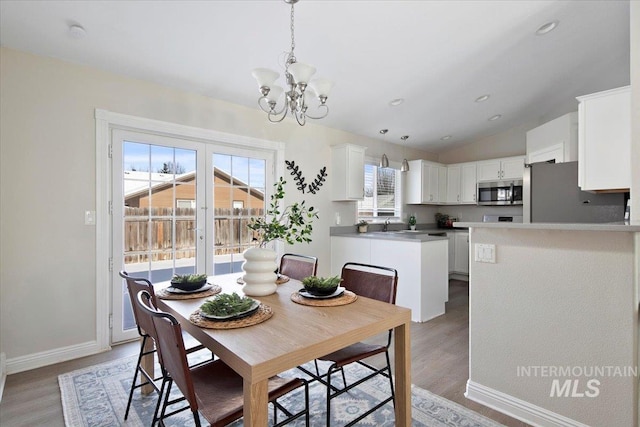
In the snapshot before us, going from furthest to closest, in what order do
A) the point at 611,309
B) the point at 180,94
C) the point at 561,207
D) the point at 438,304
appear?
the point at 438,304 < the point at 180,94 < the point at 561,207 < the point at 611,309

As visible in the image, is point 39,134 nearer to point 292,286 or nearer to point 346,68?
point 292,286

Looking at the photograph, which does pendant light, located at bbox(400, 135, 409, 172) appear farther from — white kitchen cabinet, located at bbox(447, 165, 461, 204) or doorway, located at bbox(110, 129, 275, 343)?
doorway, located at bbox(110, 129, 275, 343)

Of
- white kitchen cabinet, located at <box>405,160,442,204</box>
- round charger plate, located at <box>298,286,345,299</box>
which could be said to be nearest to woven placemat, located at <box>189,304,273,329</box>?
round charger plate, located at <box>298,286,345,299</box>

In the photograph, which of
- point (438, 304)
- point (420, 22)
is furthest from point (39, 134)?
point (438, 304)

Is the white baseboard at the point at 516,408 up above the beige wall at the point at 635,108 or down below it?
below

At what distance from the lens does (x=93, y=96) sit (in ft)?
8.72

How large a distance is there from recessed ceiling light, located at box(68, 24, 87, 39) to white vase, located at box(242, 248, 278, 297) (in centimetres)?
193

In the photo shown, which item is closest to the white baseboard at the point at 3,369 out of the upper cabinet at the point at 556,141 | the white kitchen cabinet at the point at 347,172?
the white kitchen cabinet at the point at 347,172

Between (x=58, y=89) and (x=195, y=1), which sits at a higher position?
(x=195, y=1)

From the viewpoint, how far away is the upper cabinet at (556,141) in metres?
3.71

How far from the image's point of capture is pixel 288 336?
4.01ft

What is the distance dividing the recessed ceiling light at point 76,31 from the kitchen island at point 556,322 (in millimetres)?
2879

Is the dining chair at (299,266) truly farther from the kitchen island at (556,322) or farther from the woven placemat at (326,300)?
the kitchen island at (556,322)

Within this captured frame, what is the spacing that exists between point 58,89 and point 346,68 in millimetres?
2377
